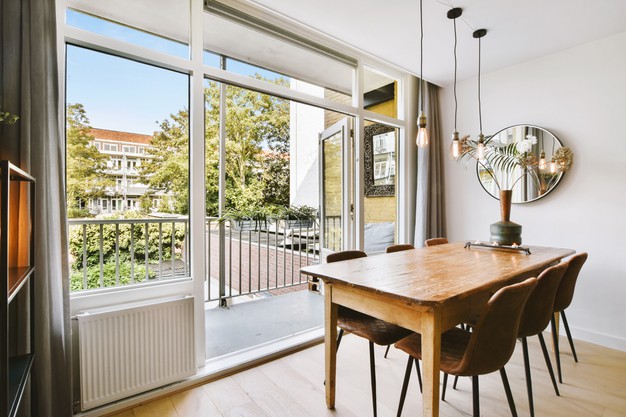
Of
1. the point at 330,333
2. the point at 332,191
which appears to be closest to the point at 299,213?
the point at 332,191

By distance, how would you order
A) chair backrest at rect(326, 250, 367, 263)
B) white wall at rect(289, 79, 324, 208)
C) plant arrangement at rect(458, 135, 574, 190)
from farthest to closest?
white wall at rect(289, 79, 324, 208) < plant arrangement at rect(458, 135, 574, 190) < chair backrest at rect(326, 250, 367, 263)

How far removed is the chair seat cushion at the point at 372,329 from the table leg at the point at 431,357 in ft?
1.52

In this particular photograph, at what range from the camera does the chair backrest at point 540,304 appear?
69.4 inches

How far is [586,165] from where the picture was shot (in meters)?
2.99

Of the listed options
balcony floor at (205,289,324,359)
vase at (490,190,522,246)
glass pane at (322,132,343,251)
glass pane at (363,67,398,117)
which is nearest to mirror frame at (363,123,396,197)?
glass pane at (363,67,398,117)

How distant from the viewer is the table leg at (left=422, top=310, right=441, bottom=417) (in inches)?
52.9

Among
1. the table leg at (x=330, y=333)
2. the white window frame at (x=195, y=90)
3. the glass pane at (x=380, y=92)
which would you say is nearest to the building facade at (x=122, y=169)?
the white window frame at (x=195, y=90)

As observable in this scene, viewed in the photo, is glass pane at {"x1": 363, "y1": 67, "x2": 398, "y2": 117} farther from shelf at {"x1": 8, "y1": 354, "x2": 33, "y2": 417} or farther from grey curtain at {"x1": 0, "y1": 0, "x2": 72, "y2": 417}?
shelf at {"x1": 8, "y1": 354, "x2": 33, "y2": 417}

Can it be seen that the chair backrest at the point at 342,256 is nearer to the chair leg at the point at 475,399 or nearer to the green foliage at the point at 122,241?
the chair leg at the point at 475,399

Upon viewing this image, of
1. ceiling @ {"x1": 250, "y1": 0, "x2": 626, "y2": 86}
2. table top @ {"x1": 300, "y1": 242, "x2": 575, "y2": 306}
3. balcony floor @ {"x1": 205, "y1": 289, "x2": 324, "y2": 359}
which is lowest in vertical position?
balcony floor @ {"x1": 205, "y1": 289, "x2": 324, "y2": 359}

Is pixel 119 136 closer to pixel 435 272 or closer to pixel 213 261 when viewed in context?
pixel 435 272

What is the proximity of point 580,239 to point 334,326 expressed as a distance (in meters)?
2.67

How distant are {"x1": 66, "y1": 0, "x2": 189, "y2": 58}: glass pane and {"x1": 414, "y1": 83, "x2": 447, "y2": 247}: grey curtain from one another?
2.73 meters

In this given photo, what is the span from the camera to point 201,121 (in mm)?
2316
